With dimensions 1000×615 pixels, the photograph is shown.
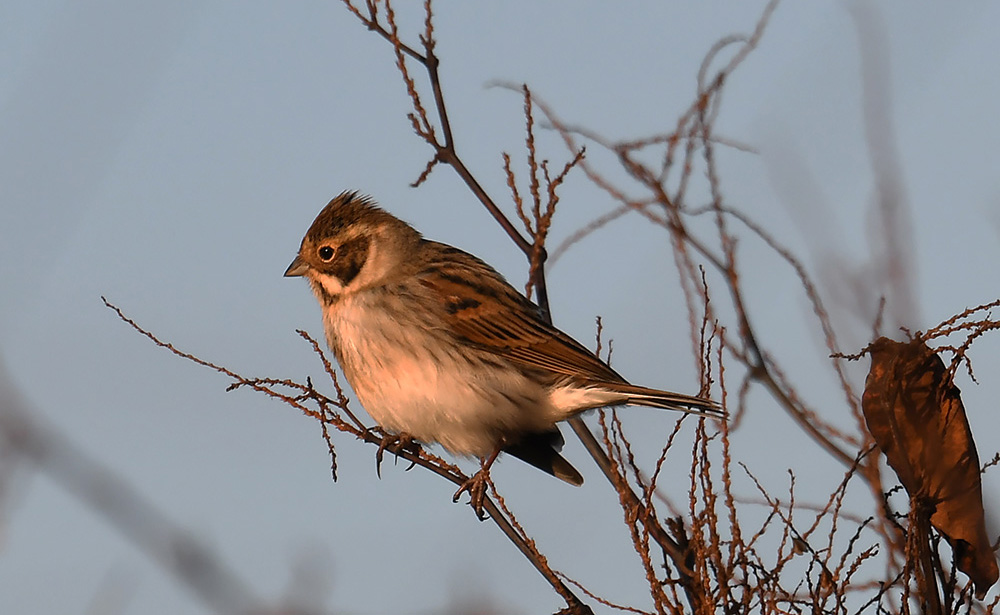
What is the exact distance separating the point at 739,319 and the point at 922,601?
183 centimetres

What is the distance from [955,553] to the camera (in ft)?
11.1

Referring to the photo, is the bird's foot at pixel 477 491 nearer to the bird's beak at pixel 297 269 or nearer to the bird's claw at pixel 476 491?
the bird's claw at pixel 476 491

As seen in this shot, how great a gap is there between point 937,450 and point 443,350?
276 cm

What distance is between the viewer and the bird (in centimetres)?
549

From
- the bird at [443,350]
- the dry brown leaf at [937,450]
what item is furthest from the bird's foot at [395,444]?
the dry brown leaf at [937,450]

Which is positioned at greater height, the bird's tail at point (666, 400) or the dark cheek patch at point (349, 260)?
the dark cheek patch at point (349, 260)

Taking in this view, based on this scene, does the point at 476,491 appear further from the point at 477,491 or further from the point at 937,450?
the point at 937,450

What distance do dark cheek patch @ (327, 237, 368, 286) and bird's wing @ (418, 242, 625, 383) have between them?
302mm

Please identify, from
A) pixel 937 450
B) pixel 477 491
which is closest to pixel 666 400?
pixel 477 491

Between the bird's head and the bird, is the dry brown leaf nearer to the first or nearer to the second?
the bird

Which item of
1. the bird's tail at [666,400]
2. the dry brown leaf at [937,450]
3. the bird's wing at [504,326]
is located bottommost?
the dry brown leaf at [937,450]

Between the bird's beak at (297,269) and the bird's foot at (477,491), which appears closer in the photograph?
the bird's foot at (477,491)

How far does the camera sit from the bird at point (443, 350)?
5492 millimetres

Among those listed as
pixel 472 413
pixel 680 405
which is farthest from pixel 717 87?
pixel 472 413
